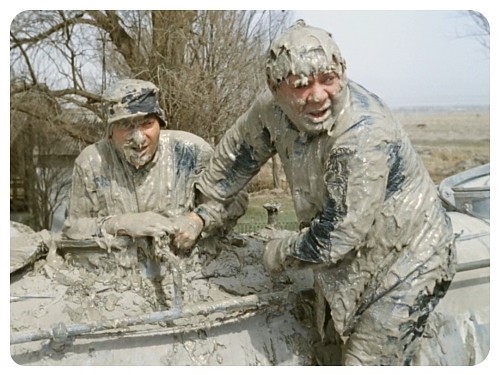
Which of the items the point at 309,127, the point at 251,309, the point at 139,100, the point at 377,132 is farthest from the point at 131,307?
the point at 377,132

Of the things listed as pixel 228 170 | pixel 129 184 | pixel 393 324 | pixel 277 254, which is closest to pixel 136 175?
pixel 129 184

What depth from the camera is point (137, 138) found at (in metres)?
2.32

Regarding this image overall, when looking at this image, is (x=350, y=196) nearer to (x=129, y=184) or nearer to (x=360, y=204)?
(x=360, y=204)

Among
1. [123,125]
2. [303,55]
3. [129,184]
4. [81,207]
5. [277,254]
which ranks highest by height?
[303,55]

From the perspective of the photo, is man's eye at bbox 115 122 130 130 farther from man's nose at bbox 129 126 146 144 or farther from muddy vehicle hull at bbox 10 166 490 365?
muddy vehicle hull at bbox 10 166 490 365

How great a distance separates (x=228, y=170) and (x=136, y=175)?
0.40 metres

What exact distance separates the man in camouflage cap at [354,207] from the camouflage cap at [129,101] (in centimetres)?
48

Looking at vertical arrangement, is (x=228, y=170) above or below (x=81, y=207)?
above

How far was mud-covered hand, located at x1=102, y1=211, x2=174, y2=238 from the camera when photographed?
2.33 m

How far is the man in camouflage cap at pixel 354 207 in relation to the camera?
1.89m

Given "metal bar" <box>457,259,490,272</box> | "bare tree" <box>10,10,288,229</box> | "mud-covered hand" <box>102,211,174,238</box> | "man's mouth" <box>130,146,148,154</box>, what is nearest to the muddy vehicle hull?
"mud-covered hand" <box>102,211,174,238</box>

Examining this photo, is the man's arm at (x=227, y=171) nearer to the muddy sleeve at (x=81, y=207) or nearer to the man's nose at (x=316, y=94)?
the muddy sleeve at (x=81, y=207)

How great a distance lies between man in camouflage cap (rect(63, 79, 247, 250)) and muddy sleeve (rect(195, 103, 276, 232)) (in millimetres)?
63

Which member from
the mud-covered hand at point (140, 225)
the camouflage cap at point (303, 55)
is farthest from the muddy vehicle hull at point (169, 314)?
the camouflage cap at point (303, 55)
